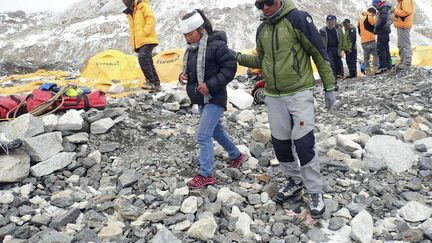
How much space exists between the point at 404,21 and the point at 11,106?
31.1ft

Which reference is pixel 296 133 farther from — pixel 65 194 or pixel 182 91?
pixel 182 91

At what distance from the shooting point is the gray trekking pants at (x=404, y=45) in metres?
10.2

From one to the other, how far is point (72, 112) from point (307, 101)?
3.85 metres

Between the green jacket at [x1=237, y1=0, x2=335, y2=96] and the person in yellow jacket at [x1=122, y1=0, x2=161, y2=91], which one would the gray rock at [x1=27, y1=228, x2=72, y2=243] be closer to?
the green jacket at [x1=237, y1=0, x2=335, y2=96]

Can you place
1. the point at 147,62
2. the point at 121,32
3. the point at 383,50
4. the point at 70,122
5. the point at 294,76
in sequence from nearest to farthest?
the point at 294,76 < the point at 70,122 < the point at 147,62 < the point at 383,50 < the point at 121,32

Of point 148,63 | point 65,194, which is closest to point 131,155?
point 65,194

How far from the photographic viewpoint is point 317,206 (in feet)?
13.0

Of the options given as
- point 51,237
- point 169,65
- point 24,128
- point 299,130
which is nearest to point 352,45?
point 169,65

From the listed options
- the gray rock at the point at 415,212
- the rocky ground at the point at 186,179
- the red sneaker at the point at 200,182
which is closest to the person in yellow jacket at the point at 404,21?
the rocky ground at the point at 186,179

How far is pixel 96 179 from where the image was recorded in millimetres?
5043

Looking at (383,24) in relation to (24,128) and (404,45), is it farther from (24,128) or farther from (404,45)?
(24,128)

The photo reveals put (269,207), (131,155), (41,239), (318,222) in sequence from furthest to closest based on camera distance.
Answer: (131,155) → (269,207) → (318,222) → (41,239)

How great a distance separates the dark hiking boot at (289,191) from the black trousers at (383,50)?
8149mm

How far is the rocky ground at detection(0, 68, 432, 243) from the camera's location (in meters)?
3.86
